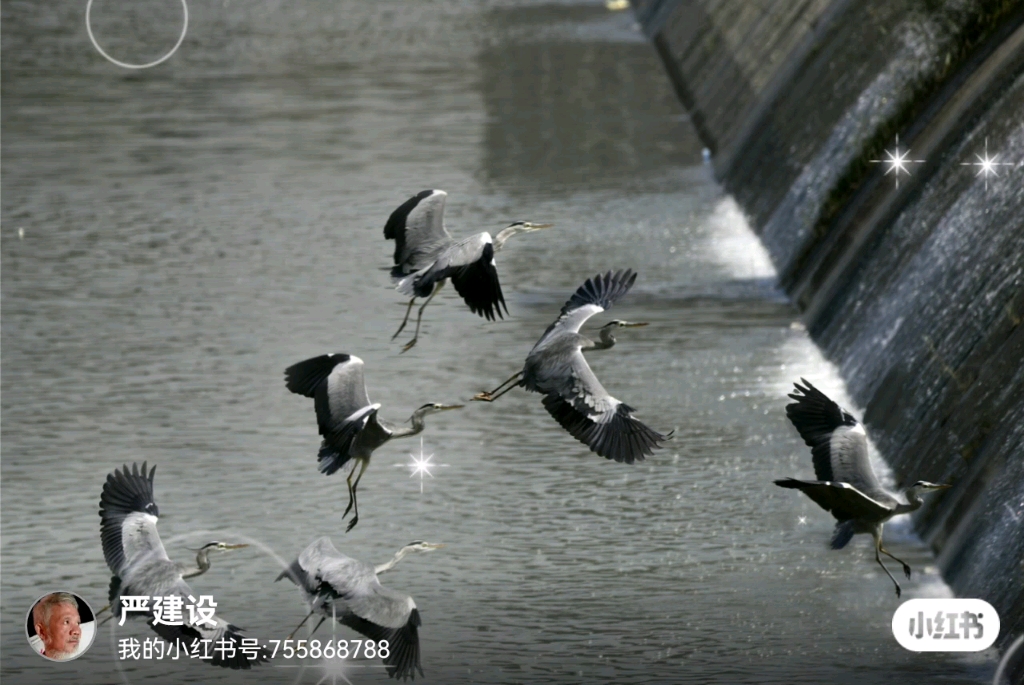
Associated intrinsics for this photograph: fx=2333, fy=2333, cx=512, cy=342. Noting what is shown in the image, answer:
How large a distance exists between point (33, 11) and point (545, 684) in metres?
36.7

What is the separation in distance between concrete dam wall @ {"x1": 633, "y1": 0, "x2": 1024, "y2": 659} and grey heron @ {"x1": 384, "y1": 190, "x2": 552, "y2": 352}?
316 centimetres

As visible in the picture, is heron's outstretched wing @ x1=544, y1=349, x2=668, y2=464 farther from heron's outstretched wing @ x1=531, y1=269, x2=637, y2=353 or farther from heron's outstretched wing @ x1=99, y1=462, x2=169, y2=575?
heron's outstretched wing @ x1=99, y1=462, x2=169, y2=575

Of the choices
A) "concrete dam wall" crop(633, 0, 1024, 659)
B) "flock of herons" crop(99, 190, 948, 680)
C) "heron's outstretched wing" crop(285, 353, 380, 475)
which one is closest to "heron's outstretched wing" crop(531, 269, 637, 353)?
"flock of herons" crop(99, 190, 948, 680)

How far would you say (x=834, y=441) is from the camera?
9.92 metres

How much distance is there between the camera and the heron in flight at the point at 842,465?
9.74m

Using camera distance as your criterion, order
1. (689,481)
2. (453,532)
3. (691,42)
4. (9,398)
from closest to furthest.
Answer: (453,532)
(689,481)
(9,398)
(691,42)

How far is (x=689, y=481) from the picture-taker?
14680 mm

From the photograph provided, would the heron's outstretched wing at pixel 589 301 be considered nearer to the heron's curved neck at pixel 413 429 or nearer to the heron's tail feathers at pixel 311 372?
the heron's curved neck at pixel 413 429

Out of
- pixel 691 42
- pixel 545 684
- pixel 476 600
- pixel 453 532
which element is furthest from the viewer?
pixel 691 42

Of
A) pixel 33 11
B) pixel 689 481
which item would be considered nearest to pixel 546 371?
pixel 689 481

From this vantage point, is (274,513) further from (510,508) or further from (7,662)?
(7,662)

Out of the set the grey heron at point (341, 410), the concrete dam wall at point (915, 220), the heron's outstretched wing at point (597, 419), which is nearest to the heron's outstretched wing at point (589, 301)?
the heron's outstretched wing at point (597, 419)

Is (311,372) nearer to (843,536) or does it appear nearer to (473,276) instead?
(473,276)

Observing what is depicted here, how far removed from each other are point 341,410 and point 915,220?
28.3 feet
